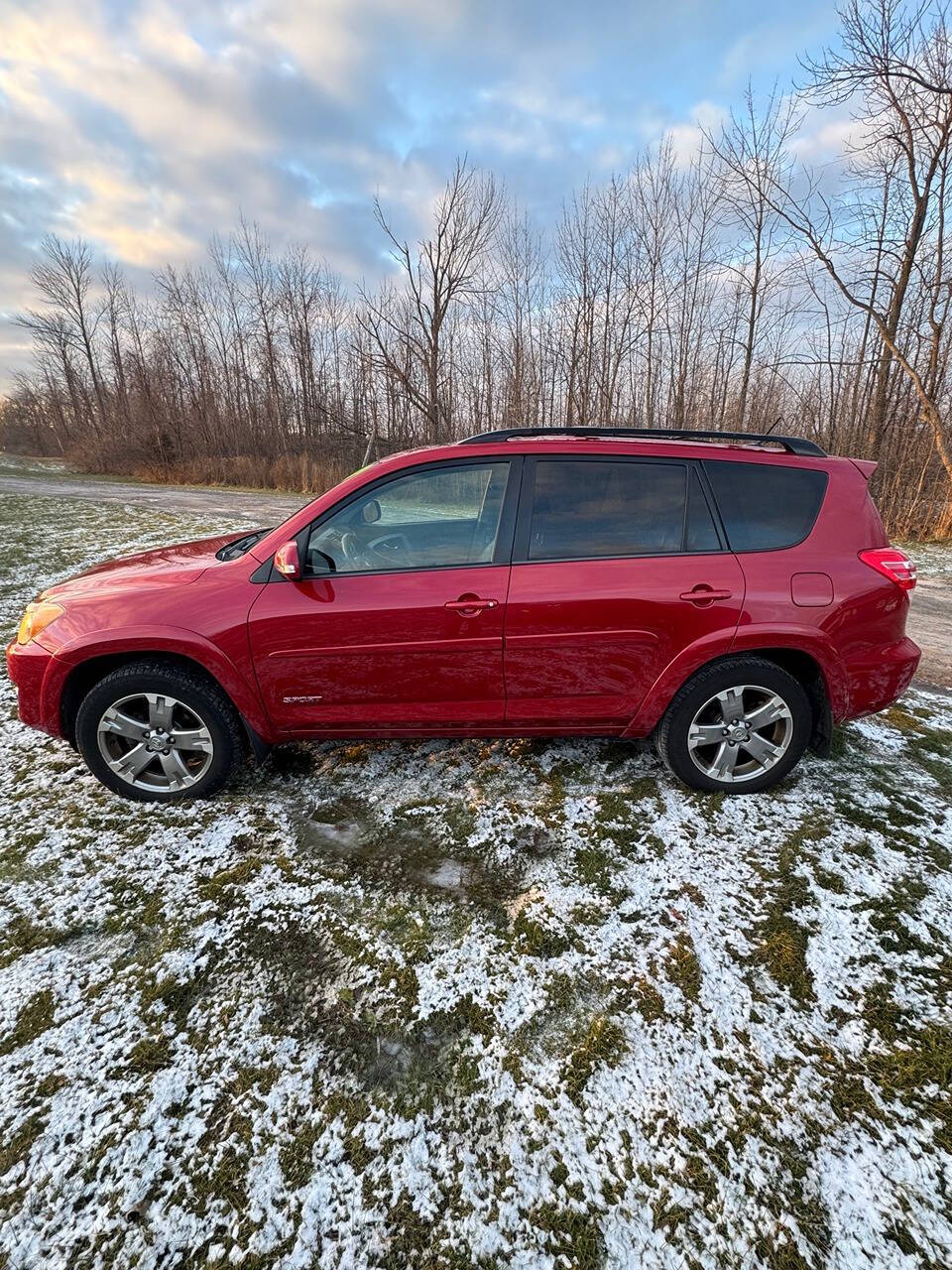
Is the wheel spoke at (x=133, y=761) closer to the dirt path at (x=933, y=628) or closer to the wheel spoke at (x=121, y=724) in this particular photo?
the wheel spoke at (x=121, y=724)

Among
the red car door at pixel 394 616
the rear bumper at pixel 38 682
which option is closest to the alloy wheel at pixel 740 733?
the red car door at pixel 394 616

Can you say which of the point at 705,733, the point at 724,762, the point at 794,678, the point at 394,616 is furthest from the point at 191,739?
the point at 794,678

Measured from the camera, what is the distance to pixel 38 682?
2.81m

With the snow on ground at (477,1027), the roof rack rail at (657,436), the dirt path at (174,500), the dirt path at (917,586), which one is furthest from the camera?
the dirt path at (174,500)

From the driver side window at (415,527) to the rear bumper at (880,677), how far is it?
2.05m

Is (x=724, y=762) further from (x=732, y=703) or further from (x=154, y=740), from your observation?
(x=154, y=740)

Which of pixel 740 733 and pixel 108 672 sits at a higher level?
pixel 108 672

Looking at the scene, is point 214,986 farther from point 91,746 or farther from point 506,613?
point 506,613

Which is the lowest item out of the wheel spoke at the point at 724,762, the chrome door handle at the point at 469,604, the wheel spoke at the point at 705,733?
the wheel spoke at the point at 724,762

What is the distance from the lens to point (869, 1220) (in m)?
1.40

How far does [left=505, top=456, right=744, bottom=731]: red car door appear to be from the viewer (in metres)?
2.71

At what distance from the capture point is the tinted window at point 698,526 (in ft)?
9.14

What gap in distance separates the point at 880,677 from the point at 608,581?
1.58 m

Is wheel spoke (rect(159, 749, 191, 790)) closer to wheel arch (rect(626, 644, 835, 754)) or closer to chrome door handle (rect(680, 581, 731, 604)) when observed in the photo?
wheel arch (rect(626, 644, 835, 754))
